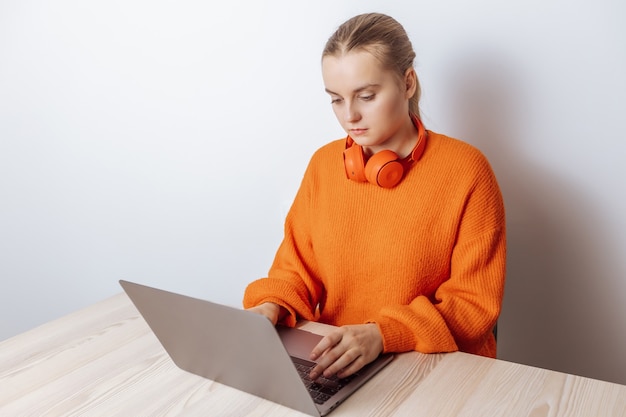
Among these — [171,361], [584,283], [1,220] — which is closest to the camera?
[171,361]

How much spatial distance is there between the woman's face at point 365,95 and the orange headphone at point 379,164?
3 cm

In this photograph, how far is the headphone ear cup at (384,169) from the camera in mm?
1239

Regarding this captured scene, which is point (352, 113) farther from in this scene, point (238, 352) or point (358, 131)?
point (238, 352)

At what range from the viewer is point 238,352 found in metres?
0.94

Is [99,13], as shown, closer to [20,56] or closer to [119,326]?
[20,56]

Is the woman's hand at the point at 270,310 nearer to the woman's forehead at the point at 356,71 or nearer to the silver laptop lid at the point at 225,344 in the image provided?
the silver laptop lid at the point at 225,344

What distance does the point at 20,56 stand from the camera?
7.70 feet

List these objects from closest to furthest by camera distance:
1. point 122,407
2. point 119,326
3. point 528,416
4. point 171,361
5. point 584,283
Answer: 1. point 528,416
2. point 122,407
3. point 171,361
4. point 119,326
5. point 584,283

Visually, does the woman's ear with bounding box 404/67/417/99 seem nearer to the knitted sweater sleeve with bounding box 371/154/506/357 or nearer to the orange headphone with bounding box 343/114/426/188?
the orange headphone with bounding box 343/114/426/188

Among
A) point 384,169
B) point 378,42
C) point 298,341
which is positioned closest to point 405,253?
point 384,169

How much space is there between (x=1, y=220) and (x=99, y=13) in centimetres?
100

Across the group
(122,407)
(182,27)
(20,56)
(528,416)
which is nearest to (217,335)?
(122,407)

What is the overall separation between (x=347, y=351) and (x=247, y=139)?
103cm

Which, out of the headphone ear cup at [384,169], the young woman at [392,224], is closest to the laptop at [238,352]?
the young woman at [392,224]
